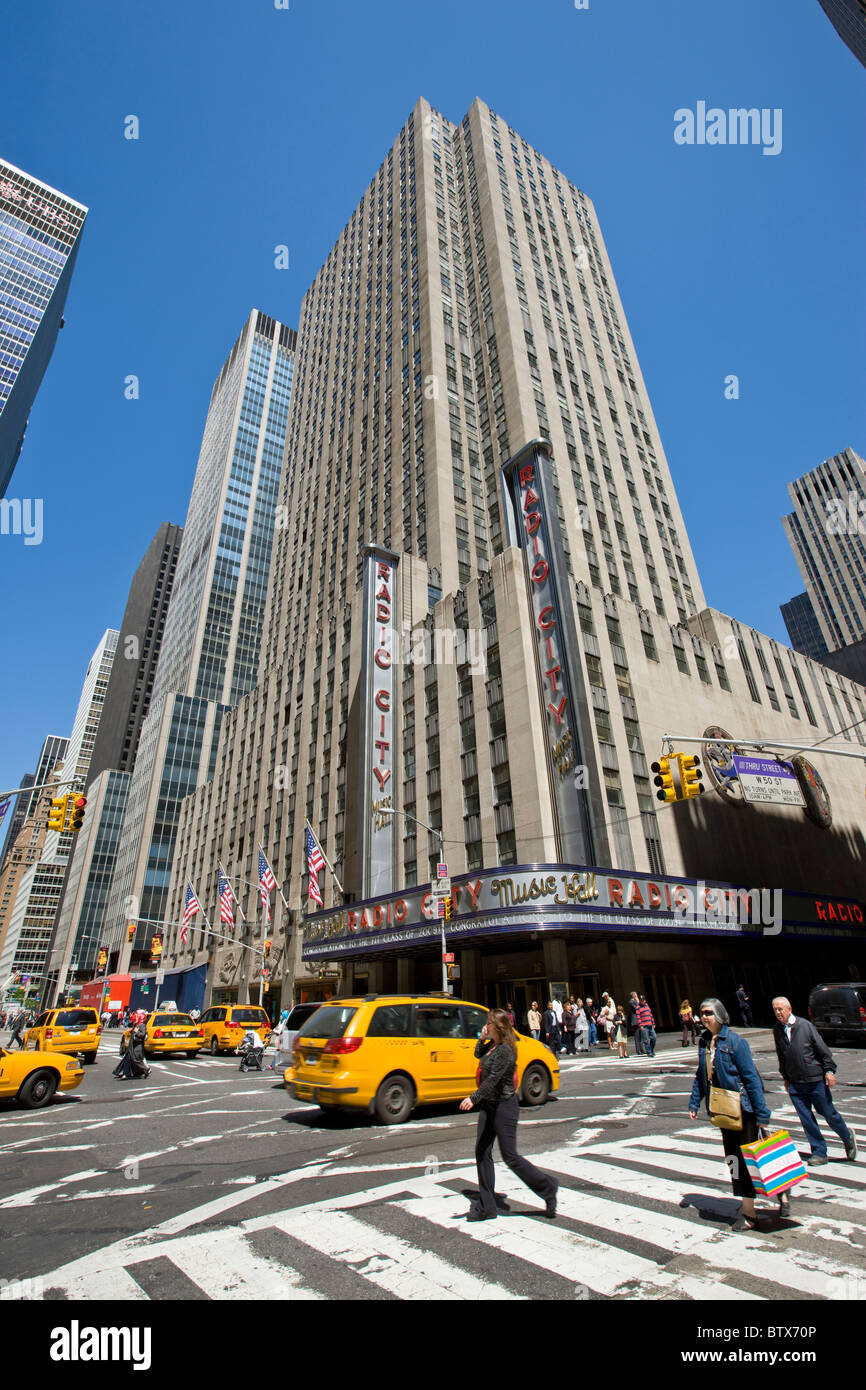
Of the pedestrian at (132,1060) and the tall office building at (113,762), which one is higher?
the tall office building at (113,762)

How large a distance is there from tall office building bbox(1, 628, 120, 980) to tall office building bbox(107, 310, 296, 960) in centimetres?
6662

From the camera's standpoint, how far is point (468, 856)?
33.3 metres

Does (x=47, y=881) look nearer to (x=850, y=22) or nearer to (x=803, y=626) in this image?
(x=803, y=626)

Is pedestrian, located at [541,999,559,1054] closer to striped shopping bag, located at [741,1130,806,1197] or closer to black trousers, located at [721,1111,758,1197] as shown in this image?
black trousers, located at [721,1111,758,1197]

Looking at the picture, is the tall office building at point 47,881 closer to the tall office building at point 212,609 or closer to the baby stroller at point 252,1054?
the tall office building at point 212,609

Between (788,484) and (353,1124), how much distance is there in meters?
209

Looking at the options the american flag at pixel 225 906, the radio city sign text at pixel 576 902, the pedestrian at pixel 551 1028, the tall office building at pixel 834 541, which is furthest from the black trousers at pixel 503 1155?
the tall office building at pixel 834 541

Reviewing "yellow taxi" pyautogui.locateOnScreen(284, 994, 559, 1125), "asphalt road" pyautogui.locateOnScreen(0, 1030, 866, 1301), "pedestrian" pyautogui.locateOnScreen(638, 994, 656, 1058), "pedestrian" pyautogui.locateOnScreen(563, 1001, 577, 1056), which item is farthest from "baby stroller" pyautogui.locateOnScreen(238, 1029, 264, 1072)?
"yellow taxi" pyautogui.locateOnScreen(284, 994, 559, 1125)

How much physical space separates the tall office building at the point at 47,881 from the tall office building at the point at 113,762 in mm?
25951

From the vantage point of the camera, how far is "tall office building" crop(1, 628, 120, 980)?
16550 centimetres

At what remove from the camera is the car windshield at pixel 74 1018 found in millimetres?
23969
